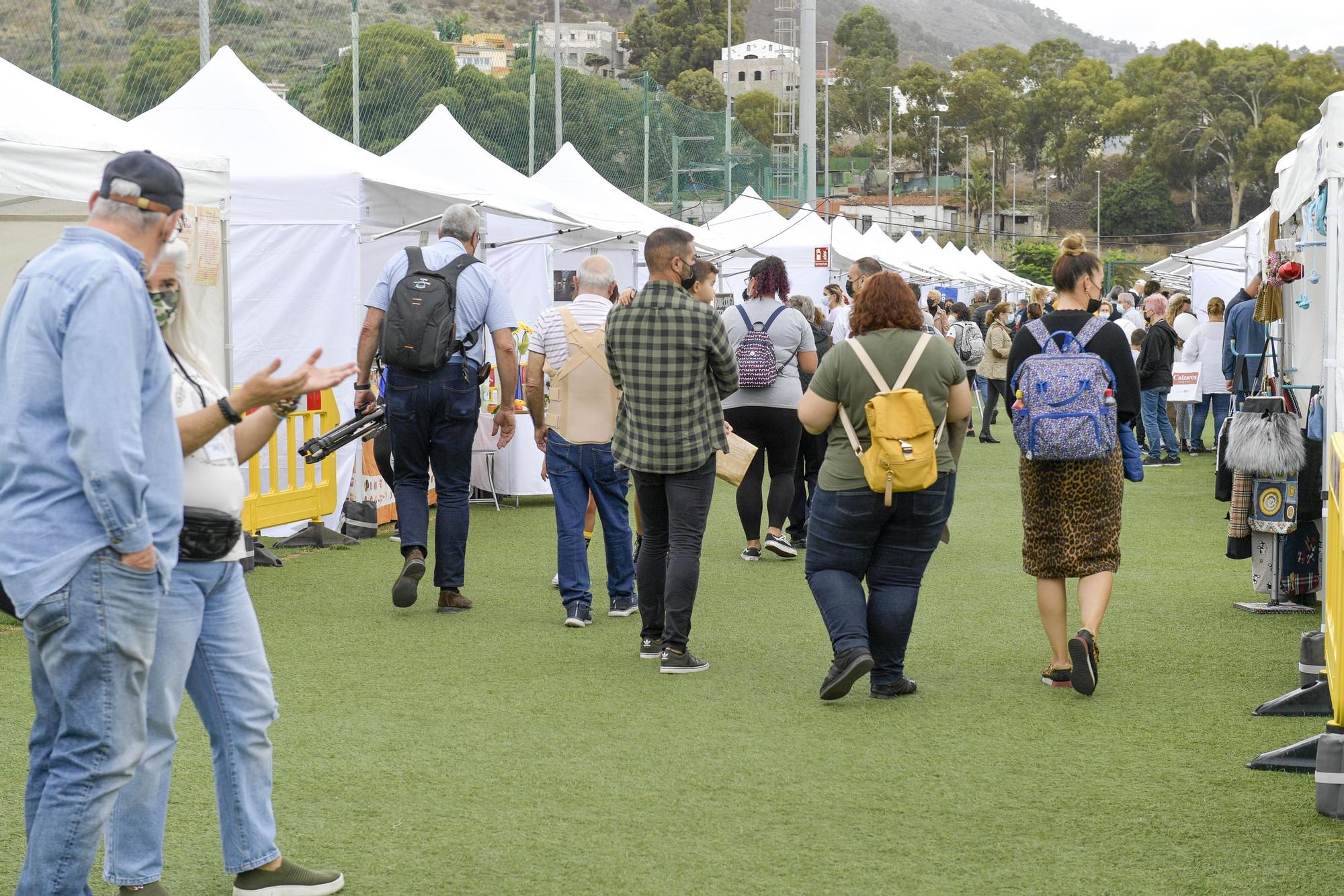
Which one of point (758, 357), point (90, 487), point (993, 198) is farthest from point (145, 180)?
point (993, 198)

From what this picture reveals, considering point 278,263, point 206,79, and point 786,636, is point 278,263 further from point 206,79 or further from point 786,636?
point 786,636

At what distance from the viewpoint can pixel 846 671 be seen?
5.67m

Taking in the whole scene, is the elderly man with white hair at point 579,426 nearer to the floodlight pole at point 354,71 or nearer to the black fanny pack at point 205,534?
the black fanny pack at point 205,534

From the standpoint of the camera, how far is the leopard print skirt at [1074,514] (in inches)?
234

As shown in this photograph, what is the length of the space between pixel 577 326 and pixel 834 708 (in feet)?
7.94

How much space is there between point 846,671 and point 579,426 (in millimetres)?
2123

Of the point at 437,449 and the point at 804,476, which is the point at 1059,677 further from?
the point at 804,476

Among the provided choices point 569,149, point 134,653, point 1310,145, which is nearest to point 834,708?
point 134,653

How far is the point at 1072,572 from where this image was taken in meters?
6.03

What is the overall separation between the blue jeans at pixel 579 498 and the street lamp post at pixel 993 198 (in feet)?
440

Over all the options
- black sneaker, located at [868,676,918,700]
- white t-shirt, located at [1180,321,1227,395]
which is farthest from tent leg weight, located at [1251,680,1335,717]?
white t-shirt, located at [1180,321,1227,395]

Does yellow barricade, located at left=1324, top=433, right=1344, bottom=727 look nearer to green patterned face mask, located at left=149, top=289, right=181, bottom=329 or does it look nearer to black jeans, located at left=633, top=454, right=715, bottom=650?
black jeans, located at left=633, top=454, right=715, bottom=650

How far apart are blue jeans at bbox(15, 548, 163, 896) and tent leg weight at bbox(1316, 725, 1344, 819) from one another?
3.22 meters

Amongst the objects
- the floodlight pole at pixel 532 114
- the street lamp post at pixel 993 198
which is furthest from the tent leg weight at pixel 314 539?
the street lamp post at pixel 993 198
